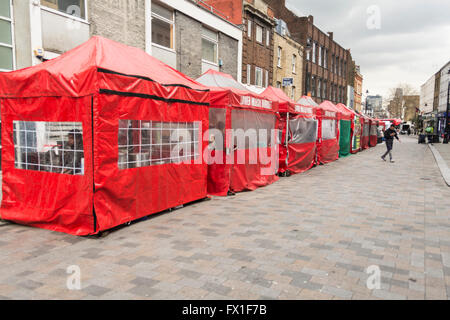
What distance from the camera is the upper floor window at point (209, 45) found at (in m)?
19.1

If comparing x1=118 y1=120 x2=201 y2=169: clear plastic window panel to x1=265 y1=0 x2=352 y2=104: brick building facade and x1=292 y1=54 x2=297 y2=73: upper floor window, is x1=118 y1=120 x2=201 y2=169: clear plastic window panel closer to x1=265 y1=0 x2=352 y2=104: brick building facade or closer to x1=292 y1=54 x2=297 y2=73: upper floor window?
x1=265 y1=0 x2=352 y2=104: brick building facade

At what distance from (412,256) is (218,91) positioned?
553 centimetres

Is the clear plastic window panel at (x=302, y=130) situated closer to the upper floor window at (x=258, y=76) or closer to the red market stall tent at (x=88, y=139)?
the red market stall tent at (x=88, y=139)

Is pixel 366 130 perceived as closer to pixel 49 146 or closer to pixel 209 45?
pixel 209 45

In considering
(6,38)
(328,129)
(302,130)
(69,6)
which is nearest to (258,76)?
(328,129)

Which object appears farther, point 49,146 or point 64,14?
point 64,14

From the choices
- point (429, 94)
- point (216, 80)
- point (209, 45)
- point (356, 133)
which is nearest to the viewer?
point (216, 80)

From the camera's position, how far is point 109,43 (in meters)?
6.11

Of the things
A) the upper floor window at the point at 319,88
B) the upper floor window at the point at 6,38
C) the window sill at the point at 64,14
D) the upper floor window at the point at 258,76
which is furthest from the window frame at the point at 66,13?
the upper floor window at the point at 319,88

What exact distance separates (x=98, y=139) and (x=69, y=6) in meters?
8.16

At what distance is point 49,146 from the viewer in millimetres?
5711

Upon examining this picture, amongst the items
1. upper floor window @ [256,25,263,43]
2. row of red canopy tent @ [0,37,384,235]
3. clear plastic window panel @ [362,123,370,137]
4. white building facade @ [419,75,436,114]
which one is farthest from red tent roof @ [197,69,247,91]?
white building facade @ [419,75,436,114]
